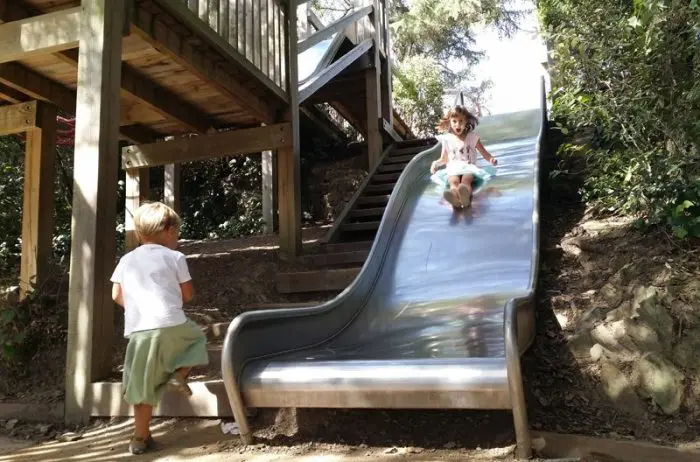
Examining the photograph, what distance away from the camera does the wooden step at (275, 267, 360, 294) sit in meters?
4.73

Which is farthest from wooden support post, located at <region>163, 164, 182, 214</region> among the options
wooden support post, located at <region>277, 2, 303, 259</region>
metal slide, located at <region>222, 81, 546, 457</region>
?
metal slide, located at <region>222, 81, 546, 457</region>

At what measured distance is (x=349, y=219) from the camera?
702cm

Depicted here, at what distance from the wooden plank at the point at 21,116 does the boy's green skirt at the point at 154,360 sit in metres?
3.94

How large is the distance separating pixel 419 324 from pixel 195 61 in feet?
10.1

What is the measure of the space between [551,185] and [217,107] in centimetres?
385

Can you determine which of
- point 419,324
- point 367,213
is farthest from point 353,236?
point 419,324

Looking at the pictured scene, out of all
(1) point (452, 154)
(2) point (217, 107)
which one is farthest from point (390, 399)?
(2) point (217, 107)

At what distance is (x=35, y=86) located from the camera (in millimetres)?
5406

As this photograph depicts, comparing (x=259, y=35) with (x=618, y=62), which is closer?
(x=618, y=62)

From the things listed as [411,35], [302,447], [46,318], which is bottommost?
[302,447]

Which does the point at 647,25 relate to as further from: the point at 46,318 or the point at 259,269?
the point at 46,318

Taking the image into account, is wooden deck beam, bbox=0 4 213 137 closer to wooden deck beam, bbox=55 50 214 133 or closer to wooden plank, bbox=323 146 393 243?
wooden deck beam, bbox=55 50 214 133

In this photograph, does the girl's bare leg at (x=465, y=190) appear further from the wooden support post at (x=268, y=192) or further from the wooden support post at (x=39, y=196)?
the wooden support post at (x=268, y=192)

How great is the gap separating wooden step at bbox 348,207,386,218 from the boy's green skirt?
4.35 m
